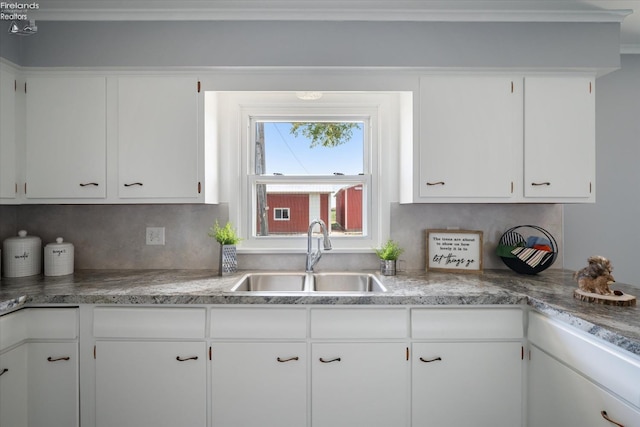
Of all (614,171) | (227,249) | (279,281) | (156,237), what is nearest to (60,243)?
(156,237)

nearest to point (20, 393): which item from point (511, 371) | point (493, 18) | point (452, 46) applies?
point (511, 371)

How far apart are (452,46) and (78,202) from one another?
2314mm

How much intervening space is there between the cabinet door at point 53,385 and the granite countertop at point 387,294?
0.24 metres

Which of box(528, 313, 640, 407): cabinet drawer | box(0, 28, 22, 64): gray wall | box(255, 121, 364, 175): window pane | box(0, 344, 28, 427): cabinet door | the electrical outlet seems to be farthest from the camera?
box(255, 121, 364, 175): window pane

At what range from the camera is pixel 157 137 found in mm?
1989

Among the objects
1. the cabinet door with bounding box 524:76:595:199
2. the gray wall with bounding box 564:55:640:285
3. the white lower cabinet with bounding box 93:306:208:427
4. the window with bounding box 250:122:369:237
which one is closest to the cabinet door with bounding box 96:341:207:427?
the white lower cabinet with bounding box 93:306:208:427

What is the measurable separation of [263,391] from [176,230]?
1.20 meters

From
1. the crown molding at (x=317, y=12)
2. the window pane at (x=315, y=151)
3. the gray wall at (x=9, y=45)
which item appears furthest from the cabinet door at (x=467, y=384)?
the gray wall at (x=9, y=45)

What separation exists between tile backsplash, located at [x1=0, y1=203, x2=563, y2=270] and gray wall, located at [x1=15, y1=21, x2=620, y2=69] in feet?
2.92

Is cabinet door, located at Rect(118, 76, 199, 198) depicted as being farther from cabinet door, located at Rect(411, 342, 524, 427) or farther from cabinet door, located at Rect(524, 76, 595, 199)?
cabinet door, located at Rect(524, 76, 595, 199)

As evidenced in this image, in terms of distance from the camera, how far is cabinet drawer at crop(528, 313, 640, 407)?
3.74 ft

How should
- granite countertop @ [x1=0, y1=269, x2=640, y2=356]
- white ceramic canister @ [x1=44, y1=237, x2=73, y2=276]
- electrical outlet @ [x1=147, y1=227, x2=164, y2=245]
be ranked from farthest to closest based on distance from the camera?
electrical outlet @ [x1=147, y1=227, x2=164, y2=245], white ceramic canister @ [x1=44, y1=237, x2=73, y2=276], granite countertop @ [x1=0, y1=269, x2=640, y2=356]

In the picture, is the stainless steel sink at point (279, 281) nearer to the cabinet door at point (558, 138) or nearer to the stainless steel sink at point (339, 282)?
the stainless steel sink at point (339, 282)

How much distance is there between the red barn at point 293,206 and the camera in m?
2.43
